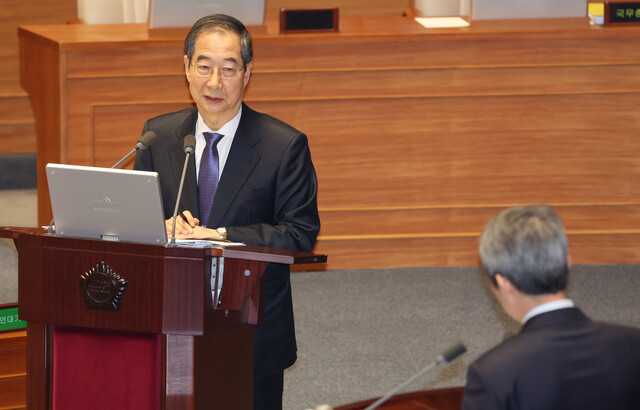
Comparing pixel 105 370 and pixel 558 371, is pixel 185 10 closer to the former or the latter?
pixel 105 370

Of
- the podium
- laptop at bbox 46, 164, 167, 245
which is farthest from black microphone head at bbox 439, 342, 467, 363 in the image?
laptop at bbox 46, 164, 167, 245

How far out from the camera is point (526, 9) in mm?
5613

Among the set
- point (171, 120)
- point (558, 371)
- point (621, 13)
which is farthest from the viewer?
point (621, 13)

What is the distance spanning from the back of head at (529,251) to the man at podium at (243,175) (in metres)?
1.01

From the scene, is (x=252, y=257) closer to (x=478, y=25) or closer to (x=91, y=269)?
(x=91, y=269)

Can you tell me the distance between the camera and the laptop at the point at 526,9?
5.60 metres

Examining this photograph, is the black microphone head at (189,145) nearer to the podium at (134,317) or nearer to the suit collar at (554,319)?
the podium at (134,317)

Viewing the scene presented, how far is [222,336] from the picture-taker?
95.7 inches

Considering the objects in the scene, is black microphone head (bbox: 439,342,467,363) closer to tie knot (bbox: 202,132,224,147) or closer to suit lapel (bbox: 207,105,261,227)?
suit lapel (bbox: 207,105,261,227)

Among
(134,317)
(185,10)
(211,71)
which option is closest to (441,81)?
(185,10)

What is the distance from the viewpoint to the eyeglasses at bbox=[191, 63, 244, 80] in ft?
9.07

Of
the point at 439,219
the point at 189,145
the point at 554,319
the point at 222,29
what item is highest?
the point at 222,29

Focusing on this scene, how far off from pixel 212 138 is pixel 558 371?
1419 millimetres

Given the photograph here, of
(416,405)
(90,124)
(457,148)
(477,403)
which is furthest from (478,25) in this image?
(477,403)
